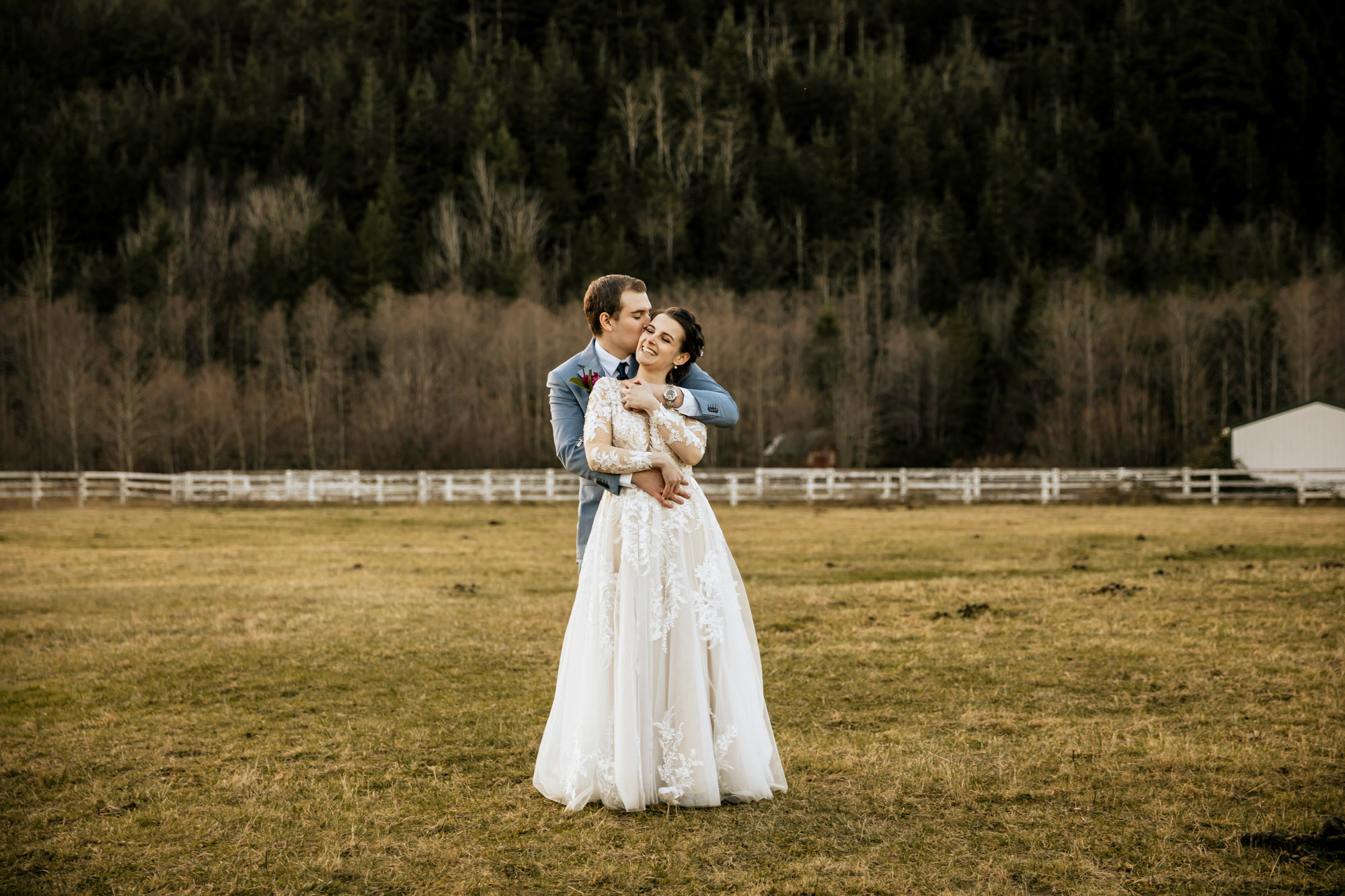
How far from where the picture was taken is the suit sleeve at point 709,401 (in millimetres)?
4770

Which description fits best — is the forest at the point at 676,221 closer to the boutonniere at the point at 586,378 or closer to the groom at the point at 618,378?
the groom at the point at 618,378

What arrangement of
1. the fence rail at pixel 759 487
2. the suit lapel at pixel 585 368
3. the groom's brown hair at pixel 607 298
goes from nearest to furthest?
1. the groom's brown hair at pixel 607 298
2. the suit lapel at pixel 585 368
3. the fence rail at pixel 759 487

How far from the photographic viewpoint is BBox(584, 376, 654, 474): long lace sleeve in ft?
15.1

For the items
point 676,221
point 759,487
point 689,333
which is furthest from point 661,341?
point 676,221

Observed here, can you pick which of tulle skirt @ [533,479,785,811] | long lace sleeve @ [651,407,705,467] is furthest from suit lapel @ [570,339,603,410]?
tulle skirt @ [533,479,785,811]

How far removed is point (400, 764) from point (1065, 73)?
9626 cm

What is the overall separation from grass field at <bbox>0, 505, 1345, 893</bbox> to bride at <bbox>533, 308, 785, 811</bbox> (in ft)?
0.57

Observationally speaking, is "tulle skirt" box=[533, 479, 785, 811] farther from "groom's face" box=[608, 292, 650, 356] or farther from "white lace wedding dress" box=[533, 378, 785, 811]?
"groom's face" box=[608, 292, 650, 356]

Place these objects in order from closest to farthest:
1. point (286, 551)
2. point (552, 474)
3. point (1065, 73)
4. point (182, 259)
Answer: point (286, 551)
point (552, 474)
point (182, 259)
point (1065, 73)

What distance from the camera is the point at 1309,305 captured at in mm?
53156

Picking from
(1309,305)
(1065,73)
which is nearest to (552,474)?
(1309,305)

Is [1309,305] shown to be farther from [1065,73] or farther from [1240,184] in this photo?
[1065,73]

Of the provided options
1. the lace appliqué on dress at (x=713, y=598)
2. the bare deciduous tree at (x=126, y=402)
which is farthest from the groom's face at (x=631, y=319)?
the bare deciduous tree at (x=126, y=402)

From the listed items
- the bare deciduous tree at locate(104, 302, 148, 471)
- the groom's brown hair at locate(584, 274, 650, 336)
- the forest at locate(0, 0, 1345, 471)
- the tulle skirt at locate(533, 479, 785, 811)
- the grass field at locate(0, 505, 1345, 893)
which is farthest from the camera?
the forest at locate(0, 0, 1345, 471)
